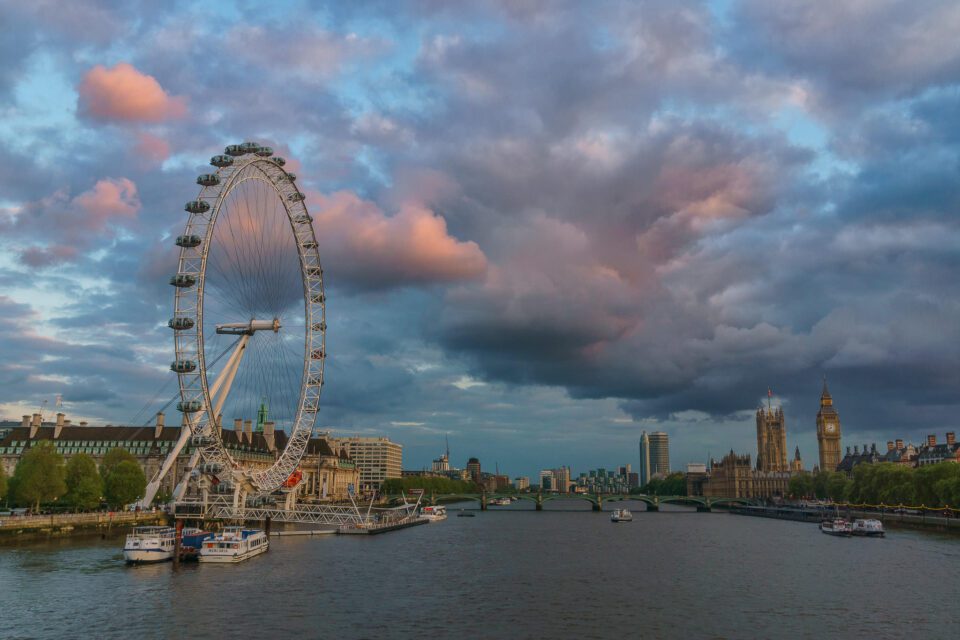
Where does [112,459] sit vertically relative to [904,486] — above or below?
above

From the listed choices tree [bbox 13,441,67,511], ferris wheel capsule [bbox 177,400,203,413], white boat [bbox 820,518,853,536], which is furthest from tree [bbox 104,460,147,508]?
white boat [bbox 820,518,853,536]

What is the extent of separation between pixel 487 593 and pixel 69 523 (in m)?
56.6

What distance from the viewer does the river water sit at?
44406 mm

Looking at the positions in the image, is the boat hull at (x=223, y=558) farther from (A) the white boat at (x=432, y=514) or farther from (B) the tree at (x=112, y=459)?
(A) the white boat at (x=432, y=514)

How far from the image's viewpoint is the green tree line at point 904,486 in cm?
12312

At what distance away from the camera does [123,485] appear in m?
109

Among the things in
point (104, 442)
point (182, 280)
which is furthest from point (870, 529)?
point (104, 442)

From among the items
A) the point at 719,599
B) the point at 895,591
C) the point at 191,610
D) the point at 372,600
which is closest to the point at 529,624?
the point at 372,600

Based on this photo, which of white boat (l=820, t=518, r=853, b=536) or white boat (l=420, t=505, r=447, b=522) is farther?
white boat (l=420, t=505, r=447, b=522)

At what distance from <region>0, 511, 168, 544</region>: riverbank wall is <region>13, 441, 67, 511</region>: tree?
3083 millimetres

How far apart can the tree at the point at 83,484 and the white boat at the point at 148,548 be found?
3683 centimetres

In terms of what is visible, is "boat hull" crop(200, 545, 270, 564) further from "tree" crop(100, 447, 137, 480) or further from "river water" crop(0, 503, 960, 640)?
"tree" crop(100, 447, 137, 480)

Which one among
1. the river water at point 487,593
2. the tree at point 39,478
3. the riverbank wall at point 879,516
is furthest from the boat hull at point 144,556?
the riverbank wall at point 879,516

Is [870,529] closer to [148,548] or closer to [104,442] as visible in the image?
[148,548]
